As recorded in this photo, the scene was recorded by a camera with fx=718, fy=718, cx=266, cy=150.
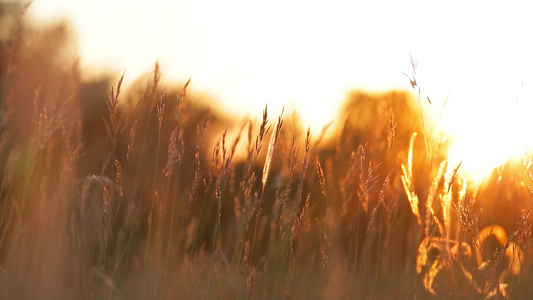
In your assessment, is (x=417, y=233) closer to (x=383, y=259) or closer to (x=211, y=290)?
(x=383, y=259)

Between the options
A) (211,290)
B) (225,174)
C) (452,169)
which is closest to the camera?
(225,174)

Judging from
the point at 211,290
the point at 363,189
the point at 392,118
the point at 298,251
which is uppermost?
the point at 392,118

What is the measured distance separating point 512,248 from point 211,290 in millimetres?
1108

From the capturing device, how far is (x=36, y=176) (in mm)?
2662

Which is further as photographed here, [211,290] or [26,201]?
[26,201]

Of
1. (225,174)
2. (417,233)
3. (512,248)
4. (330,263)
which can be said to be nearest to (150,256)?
(225,174)

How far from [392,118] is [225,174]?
2.31 ft

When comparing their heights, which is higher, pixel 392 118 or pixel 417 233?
pixel 392 118

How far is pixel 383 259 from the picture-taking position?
259cm

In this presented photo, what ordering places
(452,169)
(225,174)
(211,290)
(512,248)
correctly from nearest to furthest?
(225,174), (211,290), (452,169), (512,248)

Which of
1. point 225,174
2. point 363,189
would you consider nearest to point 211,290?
point 225,174

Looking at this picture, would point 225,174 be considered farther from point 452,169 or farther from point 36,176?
point 36,176

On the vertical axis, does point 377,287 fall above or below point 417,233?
below

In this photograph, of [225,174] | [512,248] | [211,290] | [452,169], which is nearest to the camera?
[225,174]
